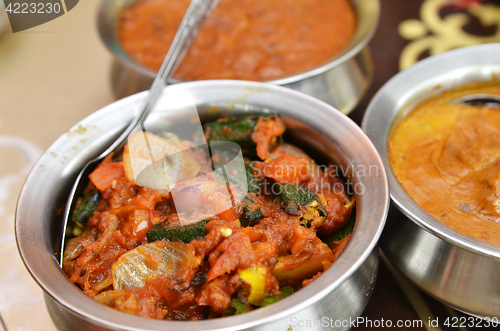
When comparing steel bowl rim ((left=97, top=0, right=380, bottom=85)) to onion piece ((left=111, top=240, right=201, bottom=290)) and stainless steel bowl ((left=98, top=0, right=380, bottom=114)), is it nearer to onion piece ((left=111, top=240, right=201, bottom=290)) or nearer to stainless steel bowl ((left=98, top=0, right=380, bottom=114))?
stainless steel bowl ((left=98, top=0, right=380, bottom=114))

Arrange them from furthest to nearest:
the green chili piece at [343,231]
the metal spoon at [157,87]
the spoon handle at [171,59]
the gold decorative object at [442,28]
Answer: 1. the gold decorative object at [442,28]
2. the spoon handle at [171,59]
3. the metal spoon at [157,87]
4. the green chili piece at [343,231]

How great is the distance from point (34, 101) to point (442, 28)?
3.12 metres

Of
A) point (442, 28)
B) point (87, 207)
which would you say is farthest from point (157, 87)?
point (442, 28)

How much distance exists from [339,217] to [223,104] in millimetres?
758

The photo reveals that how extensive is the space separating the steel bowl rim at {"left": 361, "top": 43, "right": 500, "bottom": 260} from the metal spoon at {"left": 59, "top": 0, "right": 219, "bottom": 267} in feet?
3.18

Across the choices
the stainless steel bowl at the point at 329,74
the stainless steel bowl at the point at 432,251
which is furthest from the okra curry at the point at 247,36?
the stainless steel bowl at the point at 432,251

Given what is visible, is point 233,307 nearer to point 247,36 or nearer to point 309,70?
point 309,70

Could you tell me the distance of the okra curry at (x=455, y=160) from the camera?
1.59m

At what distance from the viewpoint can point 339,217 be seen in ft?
5.02

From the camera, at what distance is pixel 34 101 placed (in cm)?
284

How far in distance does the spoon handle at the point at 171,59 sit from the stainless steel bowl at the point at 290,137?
0.05 metres

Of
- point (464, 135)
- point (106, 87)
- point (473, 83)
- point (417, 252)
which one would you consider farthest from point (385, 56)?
point (106, 87)

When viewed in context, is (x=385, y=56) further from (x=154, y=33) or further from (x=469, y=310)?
(x=469, y=310)

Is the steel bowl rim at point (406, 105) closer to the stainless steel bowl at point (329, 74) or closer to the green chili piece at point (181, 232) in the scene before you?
the stainless steel bowl at point (329, 74)
